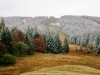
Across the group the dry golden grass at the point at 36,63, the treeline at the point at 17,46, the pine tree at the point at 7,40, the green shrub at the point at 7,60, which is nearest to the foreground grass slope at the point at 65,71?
the dry golden grass at the point at 36,63

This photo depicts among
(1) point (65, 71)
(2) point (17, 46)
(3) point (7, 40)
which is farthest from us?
(2) point (17, 46)

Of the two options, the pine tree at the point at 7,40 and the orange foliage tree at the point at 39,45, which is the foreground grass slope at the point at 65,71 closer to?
the pine tree at the point at 7,40

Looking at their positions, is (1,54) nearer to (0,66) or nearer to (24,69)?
(0,66)

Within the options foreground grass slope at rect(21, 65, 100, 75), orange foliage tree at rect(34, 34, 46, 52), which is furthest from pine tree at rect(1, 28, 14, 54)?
orange foliage tree at rect(34, 34, 46, 52)

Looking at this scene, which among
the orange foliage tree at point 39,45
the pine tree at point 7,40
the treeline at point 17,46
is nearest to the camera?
the treeline at point 17,46

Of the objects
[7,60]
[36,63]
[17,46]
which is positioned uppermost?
[17,46]

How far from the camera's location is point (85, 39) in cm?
17725

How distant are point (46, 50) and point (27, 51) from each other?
23920 mm

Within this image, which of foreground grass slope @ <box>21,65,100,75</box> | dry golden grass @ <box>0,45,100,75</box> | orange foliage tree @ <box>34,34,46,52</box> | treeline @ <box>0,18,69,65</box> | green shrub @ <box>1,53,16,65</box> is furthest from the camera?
orange foliage tree @ <box>34,34,46,52</box>

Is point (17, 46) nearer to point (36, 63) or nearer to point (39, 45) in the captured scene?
point (36, 63)

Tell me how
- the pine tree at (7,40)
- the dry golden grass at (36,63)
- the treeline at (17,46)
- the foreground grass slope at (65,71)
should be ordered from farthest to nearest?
1. the pine tree at (7,40)
2. the treeline at (17,46)
3. the dry golden grass at (36,63)
4. the foreground grass slope at (65,71)

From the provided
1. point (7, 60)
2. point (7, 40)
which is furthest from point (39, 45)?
point (7, 60)

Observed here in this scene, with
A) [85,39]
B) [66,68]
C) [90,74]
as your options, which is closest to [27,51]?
[66,68]

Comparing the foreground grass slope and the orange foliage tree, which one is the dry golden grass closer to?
the foreground grass slope
